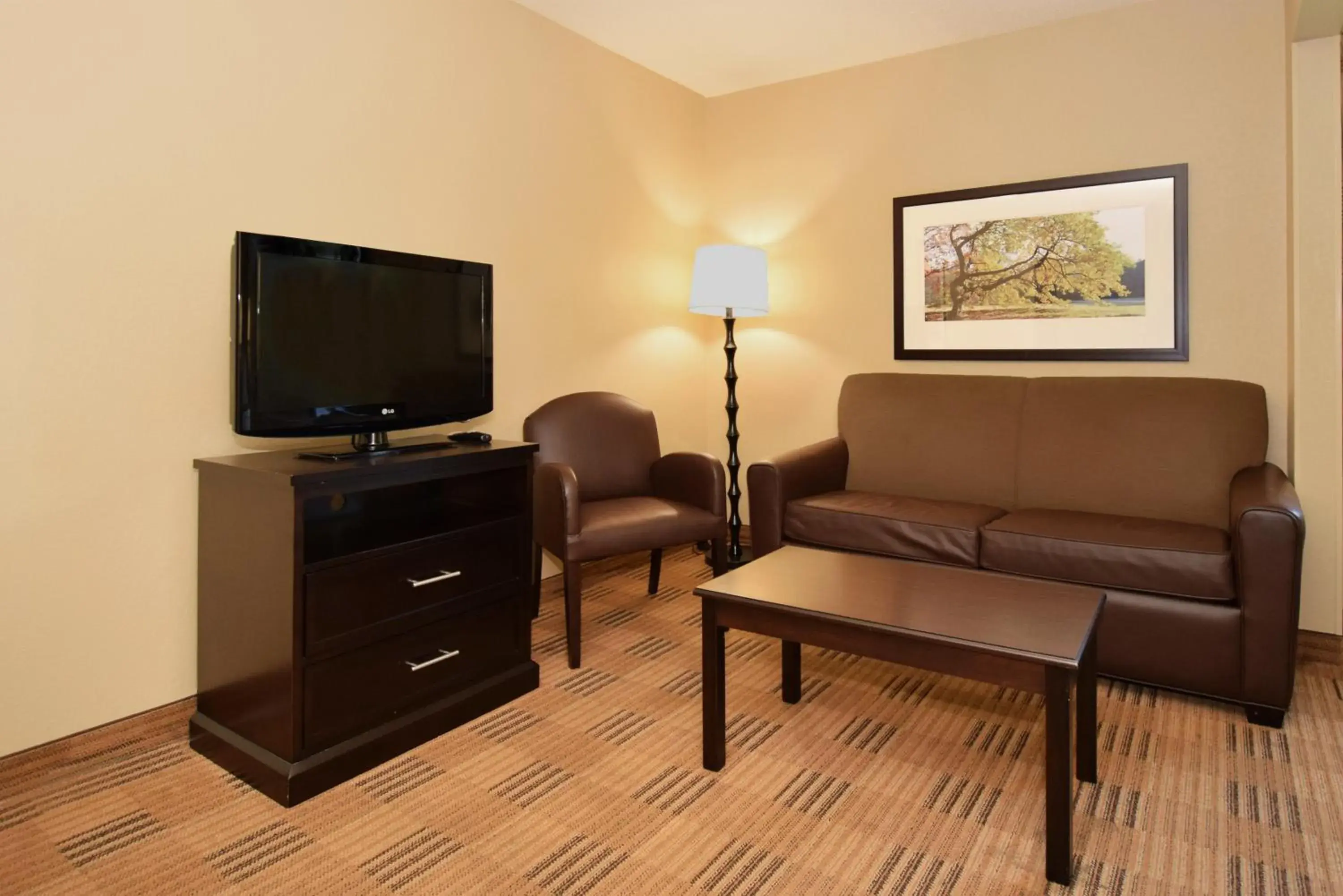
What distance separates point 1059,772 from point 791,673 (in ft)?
3.12

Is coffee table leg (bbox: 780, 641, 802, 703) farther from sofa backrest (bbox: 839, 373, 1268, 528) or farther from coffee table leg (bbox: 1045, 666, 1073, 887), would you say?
sofa backrest (bbox: 839, 373, 1268, 528)

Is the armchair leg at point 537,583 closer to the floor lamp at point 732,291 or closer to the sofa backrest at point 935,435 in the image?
the floor lamp at point 732,291

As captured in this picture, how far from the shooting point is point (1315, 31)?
2.64 m

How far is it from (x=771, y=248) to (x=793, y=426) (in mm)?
922

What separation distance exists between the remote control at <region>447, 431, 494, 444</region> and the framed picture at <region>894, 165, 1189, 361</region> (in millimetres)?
2073

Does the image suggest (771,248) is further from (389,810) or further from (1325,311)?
→ (389,810)

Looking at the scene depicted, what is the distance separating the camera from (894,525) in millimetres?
2912

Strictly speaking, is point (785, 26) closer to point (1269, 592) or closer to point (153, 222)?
point (153, 222)

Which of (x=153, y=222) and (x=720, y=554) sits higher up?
(x=153, y=222)

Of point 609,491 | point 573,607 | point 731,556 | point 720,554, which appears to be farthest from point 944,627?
point 731,556

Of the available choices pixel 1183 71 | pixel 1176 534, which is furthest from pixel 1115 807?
pixel 1183 71

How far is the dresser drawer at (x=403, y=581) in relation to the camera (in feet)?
6.57

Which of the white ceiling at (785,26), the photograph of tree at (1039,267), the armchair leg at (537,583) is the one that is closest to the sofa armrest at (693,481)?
the armchair leg at (537,583)

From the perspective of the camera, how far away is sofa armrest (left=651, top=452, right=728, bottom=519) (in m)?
3.20
